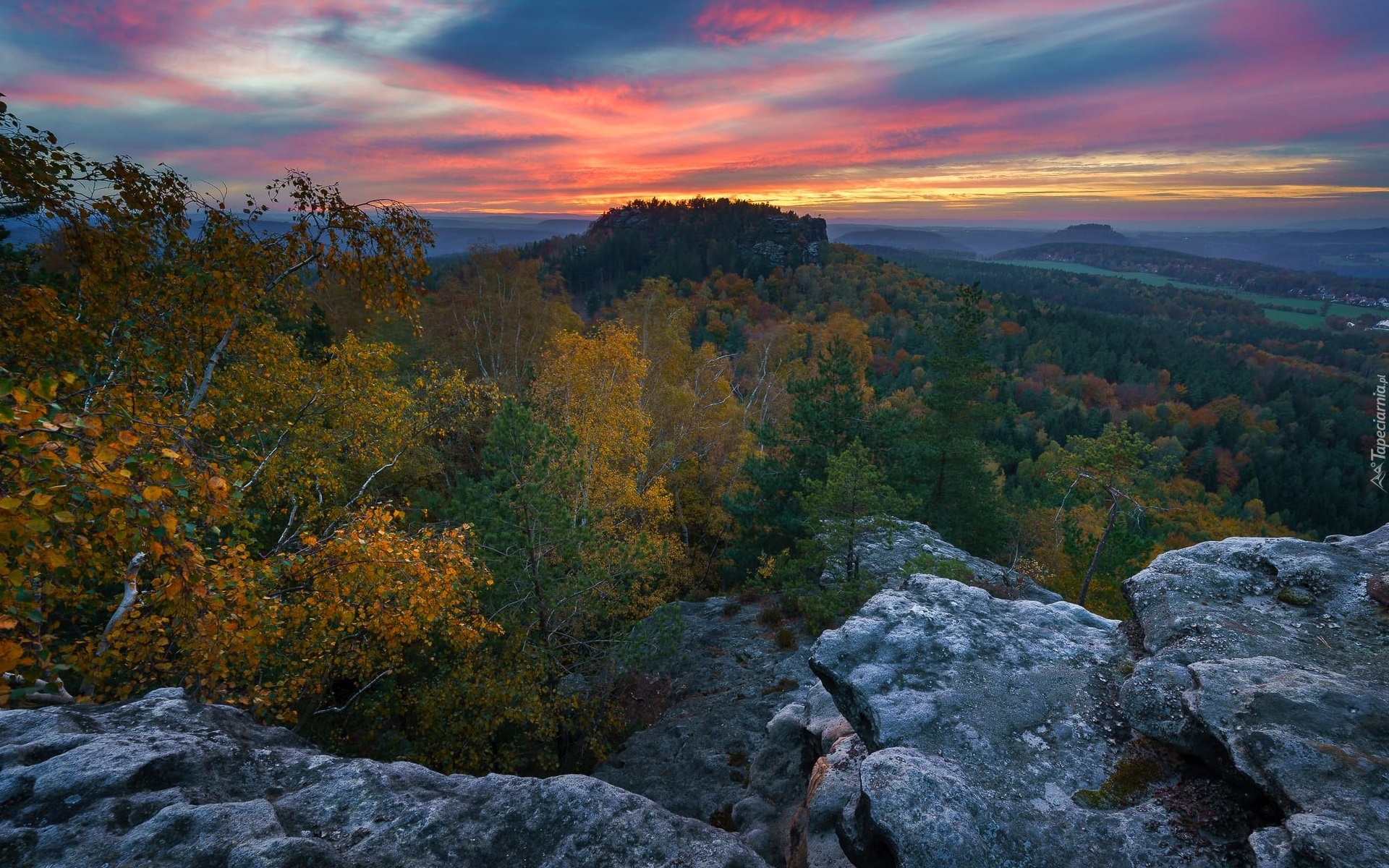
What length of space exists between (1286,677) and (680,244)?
164 m

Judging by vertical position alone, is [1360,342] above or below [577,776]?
below

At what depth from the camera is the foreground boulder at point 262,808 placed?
12.0ft

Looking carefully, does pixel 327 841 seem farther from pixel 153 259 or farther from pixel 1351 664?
pixel 1351 664

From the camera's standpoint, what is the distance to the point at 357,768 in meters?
4.93

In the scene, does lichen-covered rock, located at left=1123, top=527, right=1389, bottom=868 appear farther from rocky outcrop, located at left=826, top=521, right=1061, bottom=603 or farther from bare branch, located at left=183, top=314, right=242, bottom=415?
bare branch, located at left=183, top=314, right=242, bottom=415

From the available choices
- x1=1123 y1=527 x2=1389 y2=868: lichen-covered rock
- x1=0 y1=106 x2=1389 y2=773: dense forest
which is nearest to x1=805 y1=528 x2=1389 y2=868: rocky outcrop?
x1=1123 y1=527 x2=1389 y2=868: lichen-covered rock

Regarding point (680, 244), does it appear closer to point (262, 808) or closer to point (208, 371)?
point (208, 371)

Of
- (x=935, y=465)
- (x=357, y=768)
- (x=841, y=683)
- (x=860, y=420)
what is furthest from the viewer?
(x=935, y=465)

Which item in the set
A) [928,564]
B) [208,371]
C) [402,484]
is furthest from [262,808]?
[402,484]

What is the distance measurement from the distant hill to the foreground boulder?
11898 centimetres

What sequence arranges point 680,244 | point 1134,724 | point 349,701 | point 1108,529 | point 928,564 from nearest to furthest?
point 1134,724 → point 349,701 → point 928,564 → point 1108,529 → point 680,244

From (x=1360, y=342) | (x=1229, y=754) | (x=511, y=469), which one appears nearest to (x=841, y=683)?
(x=1229, y=754)

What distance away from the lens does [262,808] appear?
4.12 m

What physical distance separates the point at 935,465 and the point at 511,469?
2150cm
